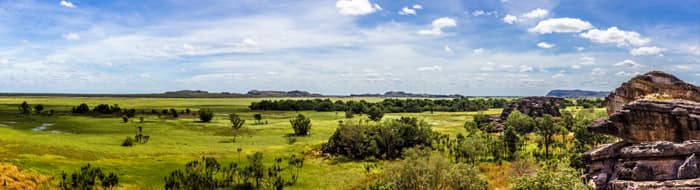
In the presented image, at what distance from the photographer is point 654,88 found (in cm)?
6109

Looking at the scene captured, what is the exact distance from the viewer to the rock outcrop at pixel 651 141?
153 feet

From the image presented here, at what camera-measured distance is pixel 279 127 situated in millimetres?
168625

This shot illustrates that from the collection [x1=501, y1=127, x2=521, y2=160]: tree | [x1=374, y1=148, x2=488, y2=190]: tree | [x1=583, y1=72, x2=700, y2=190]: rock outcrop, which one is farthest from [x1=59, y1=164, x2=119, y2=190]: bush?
[x1=501, y1=127, x2=521, y2=160]: tree

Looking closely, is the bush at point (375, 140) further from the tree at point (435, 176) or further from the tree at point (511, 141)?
the tree at point (435, 176)

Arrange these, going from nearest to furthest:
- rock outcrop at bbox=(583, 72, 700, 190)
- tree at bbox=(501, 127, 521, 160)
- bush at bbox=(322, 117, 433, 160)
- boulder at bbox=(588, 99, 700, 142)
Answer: rock outcrop at bbox=(583, 72, 700, 190)
boulder at bbox=(588, 99, 700, 142)
tree at bbox=(501, 127, 521, 160)
bush at bbox=(322, 117, 433, 160)

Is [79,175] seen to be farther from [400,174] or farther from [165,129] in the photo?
[165,129]

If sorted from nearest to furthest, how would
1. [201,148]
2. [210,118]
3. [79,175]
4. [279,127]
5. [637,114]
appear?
[637,114] < [79,175] < [201,148] < [279,127] < [210,118]

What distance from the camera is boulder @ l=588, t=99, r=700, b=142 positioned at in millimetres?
51312

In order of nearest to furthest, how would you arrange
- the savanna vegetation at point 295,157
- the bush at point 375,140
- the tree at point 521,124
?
the savanna vegetation at point 295,157 < the bush at point 375,140 < the tree at point 521,124

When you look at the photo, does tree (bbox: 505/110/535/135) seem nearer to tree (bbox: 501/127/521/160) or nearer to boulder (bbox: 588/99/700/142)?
tree (bbox: 501/127/521/160)

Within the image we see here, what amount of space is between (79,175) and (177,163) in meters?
23.5

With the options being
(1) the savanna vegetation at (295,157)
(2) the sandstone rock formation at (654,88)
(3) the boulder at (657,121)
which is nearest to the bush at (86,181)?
(1) the savanna vegetation at (295,157)

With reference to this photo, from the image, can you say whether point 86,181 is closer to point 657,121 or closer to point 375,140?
point 375,140

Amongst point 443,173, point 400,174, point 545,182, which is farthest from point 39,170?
point 545,182
